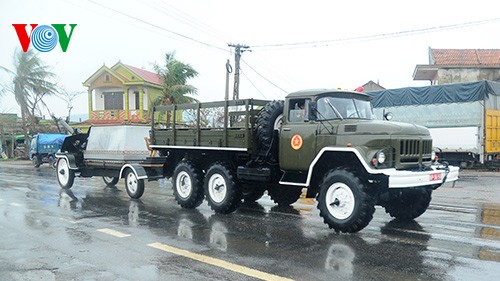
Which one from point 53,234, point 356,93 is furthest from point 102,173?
point 356,93

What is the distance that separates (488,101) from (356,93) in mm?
12957

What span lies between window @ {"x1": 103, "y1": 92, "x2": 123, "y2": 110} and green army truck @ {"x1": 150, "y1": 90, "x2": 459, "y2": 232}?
1154 inches

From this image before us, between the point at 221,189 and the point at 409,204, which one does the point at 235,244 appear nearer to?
the point at 221,189

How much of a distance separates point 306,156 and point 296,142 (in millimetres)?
341

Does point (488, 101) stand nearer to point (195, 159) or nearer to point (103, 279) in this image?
point (195, 159)

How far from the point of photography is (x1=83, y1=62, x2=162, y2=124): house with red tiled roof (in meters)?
37.5

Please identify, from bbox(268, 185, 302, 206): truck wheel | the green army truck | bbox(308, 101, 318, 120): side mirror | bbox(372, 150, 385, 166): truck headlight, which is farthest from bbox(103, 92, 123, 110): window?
bbox(372, 150, 385, 166): truck headlight

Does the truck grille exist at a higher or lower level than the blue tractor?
higher

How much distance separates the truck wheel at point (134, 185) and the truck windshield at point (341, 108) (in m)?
5.59

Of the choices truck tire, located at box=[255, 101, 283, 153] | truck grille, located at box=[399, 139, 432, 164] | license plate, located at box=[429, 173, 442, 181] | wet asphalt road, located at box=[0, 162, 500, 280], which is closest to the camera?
wet asphalt road, located at box=[0, 162, 500, 280]

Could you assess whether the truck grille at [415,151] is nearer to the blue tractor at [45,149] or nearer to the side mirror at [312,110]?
the side mirror at [312,110]

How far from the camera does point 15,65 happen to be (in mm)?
38969

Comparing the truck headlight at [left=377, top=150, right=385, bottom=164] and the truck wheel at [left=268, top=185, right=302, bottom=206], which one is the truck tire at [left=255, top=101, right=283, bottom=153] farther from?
the truck headlight at [left=377, top=150, right=385, bottom=164]

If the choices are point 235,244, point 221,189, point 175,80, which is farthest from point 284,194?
point 175,80
